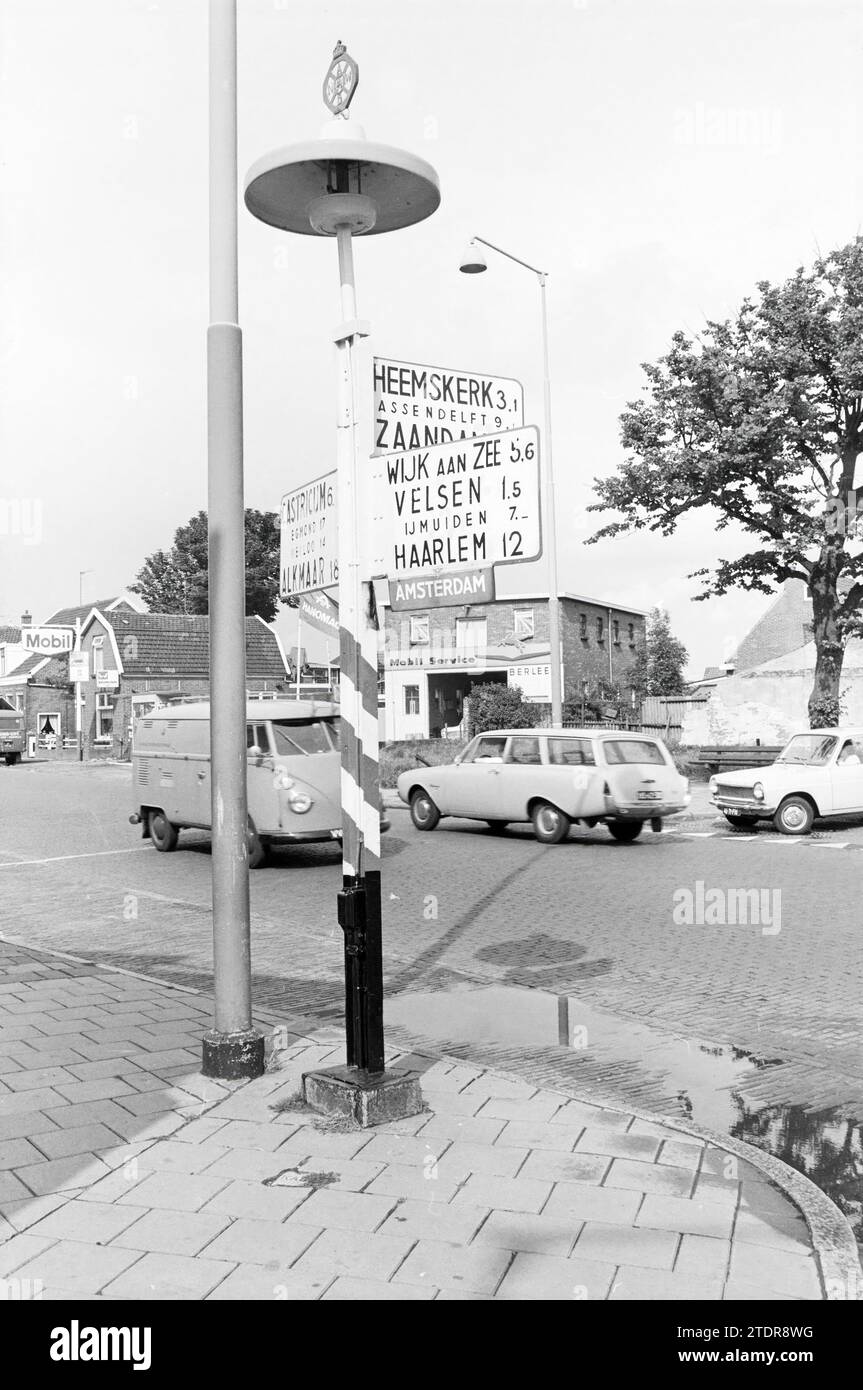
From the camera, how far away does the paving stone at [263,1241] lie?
346 centimetres

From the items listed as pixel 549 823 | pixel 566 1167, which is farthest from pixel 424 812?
pixel 566 1167

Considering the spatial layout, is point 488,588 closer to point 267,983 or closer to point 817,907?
point 267,983

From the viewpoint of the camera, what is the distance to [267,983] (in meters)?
7.84

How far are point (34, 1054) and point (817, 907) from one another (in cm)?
720

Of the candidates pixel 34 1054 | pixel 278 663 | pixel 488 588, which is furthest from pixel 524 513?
pixel 278 663

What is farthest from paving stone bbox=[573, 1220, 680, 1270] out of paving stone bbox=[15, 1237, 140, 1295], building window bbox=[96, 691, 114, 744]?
building window bbox=[96, 691, 114, 744]

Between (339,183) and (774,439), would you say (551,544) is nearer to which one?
(774,439)

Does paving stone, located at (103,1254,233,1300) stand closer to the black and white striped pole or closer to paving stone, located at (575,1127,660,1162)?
the black and white striped pole

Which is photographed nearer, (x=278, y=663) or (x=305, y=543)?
(x=305, y=543)

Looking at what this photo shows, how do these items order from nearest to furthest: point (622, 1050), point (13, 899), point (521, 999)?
point (622, 1050) < point (521, 999) < point (13, 899)

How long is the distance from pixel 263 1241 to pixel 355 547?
267cm

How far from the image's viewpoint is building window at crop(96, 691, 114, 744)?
5250cm

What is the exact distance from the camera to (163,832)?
15594 millimetres

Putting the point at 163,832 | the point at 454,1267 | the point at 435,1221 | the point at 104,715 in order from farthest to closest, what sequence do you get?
the point at 104,715 → the point at 163,832 → the point at 435,1221 → the point at 454,1267
